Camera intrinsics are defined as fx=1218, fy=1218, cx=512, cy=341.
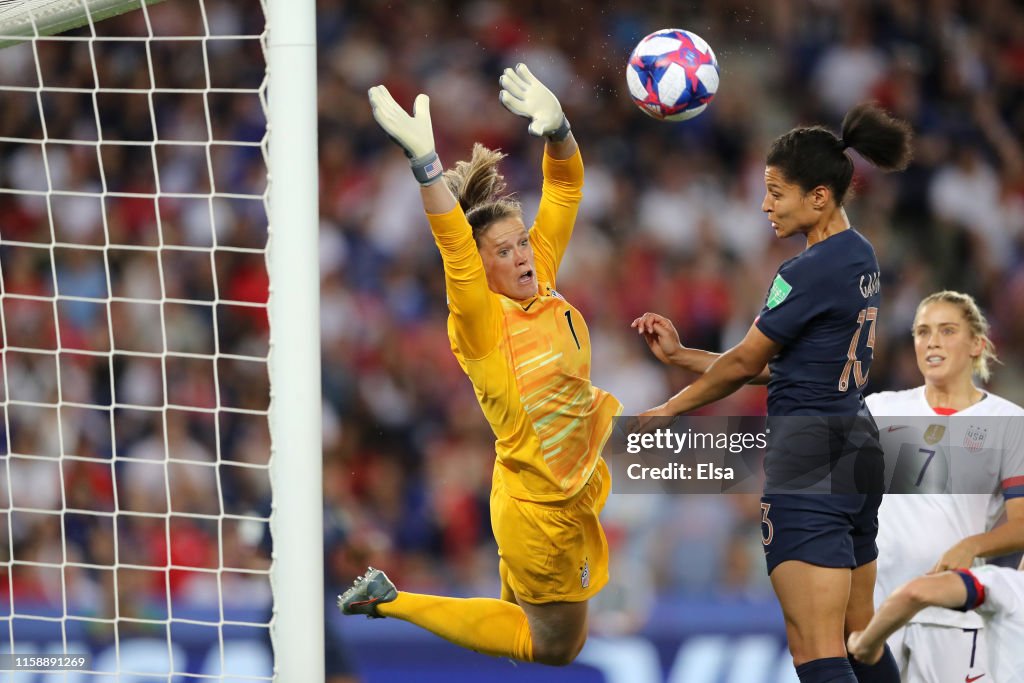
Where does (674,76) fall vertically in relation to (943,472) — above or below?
above

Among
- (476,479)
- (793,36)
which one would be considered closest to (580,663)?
(476,479)

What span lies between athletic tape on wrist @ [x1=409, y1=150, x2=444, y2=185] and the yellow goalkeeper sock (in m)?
1.63

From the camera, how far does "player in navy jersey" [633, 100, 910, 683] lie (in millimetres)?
3656

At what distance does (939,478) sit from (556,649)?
1580mm

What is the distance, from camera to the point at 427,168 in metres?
3.44

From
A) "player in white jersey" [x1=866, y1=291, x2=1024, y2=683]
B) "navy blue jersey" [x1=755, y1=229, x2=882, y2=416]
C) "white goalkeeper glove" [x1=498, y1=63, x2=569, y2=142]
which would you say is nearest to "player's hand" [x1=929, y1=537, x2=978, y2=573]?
"player in white jersey" [x1=866, y1=291, x2=1024, y2=683]

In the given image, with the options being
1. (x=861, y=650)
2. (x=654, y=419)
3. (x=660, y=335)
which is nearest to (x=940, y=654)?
(x=861, y=650)

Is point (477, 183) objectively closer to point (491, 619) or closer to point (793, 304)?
point (793, 304)

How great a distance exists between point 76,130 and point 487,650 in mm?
5193

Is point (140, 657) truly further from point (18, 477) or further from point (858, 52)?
point (858, 52)

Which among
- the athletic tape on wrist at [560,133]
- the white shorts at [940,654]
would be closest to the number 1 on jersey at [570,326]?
the athletic tape on wrist at [560,133]

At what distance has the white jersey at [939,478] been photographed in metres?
4.42

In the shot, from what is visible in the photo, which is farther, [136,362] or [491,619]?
[136,362]

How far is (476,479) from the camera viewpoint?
664 cm
